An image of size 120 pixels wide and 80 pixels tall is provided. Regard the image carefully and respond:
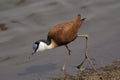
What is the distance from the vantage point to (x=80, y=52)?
7902mm

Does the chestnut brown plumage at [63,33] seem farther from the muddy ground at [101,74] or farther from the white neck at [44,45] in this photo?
the muddy ground at [101,74]

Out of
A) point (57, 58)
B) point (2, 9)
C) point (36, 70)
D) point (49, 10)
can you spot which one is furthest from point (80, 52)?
point (2, 9)

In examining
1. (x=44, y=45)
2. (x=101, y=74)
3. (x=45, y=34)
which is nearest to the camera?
(x=101, y=74)

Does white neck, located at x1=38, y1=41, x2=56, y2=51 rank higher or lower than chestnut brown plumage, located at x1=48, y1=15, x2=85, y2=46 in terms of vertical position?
lower

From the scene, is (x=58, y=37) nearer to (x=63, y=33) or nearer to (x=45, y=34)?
(x=63, y=33)

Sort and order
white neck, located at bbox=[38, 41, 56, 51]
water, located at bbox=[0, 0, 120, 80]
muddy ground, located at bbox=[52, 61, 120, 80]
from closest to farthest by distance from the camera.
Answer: muddy ground, located at bbox=[52, 61, 120, 80] → white neck, located at bbox=[38, 41, 56, 51] → water, located at bbox=[0, 0, 120, 80]

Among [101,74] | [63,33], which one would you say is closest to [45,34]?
[63,33]

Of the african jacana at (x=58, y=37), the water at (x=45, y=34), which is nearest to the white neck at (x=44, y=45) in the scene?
the african jacana at (x=58, y=37)

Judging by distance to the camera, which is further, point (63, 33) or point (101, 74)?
point (63, 33)

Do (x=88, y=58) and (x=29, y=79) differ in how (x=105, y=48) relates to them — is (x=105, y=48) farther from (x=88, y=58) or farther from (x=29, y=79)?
(x=29, y=79)

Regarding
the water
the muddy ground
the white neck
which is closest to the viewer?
the muddy ground

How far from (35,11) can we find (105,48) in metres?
3.25

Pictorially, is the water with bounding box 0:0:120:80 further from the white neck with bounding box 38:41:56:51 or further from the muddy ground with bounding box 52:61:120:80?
the white neck with bounding box 38:41:56:51

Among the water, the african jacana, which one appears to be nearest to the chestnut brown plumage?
the african jacana
